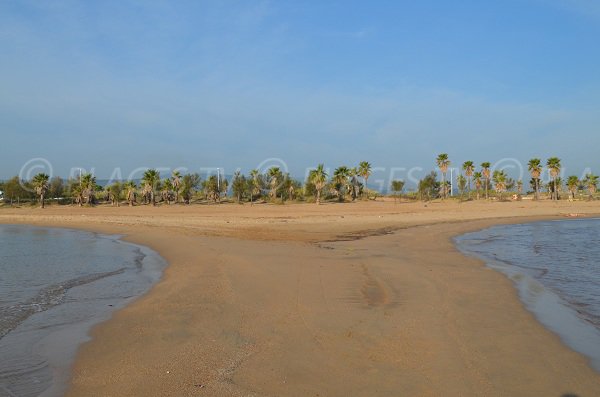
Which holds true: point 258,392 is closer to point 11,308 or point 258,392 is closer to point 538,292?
point 11,308

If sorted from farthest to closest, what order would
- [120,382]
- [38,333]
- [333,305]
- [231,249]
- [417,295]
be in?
[231,249] < [417,295] < [333,305] < [38,333] < [120,382]

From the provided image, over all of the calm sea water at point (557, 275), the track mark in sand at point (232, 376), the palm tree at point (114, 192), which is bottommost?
the calm sea water at point (557, 275)

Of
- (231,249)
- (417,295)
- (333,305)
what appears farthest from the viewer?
(231,249)

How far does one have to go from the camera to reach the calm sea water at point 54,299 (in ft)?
19.4

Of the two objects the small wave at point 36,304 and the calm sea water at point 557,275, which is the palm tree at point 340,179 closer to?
the calm sea water at point 557,275

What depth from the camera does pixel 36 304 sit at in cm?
986

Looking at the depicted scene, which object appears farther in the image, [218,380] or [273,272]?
[273,272]

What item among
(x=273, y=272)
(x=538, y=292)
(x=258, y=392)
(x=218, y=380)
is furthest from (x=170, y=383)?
(x=538, y=292)

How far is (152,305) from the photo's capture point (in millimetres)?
9469

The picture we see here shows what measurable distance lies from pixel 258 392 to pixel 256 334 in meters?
2.21

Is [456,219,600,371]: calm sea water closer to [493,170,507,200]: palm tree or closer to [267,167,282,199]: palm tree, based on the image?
[267,167,282,199]: palm tree

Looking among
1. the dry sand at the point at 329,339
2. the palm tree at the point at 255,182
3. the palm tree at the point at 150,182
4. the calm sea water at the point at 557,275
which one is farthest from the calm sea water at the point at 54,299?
the palm tree at the point at 255,182

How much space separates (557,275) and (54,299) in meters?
13.1

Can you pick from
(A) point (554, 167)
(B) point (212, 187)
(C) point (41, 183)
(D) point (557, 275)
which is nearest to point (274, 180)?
(B) point (212, 187)
